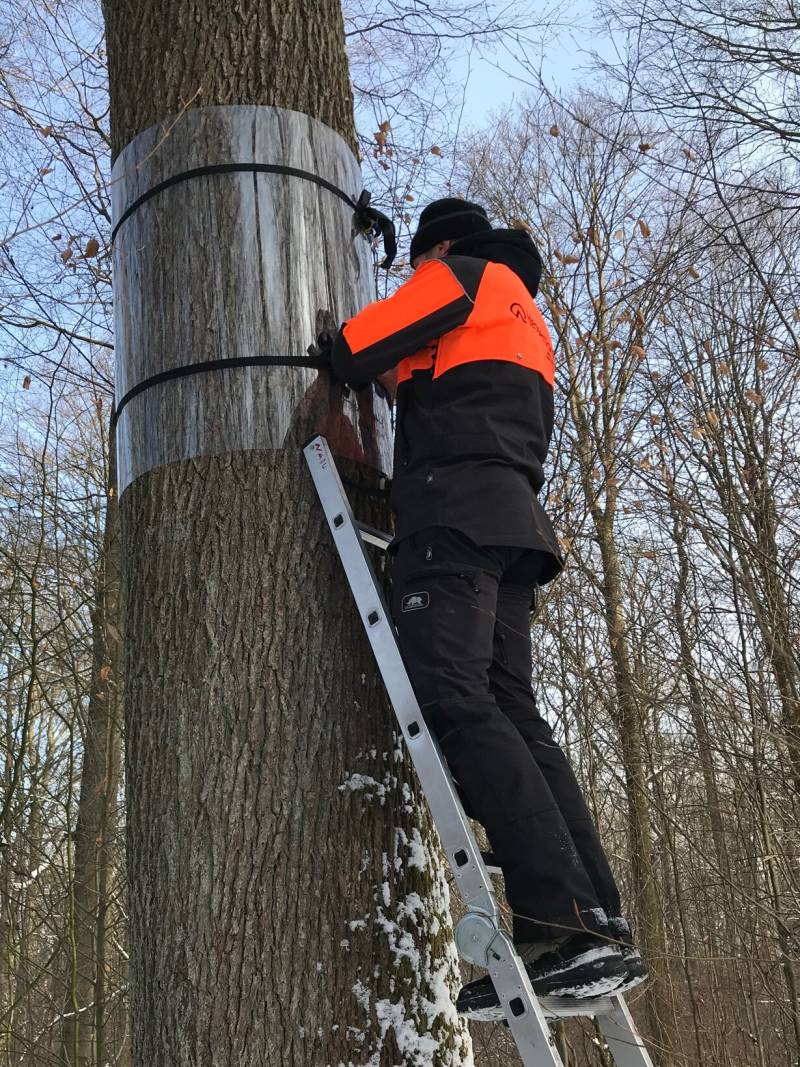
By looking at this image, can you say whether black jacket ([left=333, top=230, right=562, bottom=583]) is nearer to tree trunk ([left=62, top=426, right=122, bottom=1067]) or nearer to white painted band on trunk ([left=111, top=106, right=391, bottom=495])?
white painted band on trunk ([left=111, top=106, right=391, bottom=495])

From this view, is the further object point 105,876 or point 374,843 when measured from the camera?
point 105,876

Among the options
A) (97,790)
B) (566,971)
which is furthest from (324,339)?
(97,790)

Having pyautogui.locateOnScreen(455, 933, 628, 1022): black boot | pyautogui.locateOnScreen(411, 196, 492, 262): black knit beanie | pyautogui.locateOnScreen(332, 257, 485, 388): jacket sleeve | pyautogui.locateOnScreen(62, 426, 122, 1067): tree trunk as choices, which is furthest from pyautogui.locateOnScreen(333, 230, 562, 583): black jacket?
pyautogui.locateOnScreen(62, 426, 122, 1067): tree trunk

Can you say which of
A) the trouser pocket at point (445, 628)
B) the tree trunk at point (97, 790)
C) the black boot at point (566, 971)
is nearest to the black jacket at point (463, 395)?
the trouser pocket at point (445, 628)

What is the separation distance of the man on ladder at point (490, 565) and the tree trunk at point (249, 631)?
163mm

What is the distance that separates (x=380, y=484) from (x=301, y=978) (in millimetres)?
1144

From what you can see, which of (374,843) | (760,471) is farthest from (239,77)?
(760,471)

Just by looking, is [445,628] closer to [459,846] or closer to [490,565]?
[490,565]

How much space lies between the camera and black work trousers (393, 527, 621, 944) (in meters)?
1.78

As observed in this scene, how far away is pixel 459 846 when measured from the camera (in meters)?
1.70

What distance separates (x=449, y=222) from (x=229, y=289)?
0.73m

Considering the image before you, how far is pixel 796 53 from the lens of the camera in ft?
Answer: 18.2

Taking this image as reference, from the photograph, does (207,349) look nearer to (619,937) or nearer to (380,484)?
(380,484)

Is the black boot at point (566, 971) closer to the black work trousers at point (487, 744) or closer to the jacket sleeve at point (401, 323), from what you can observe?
the black work trousers at point (487, 744)
